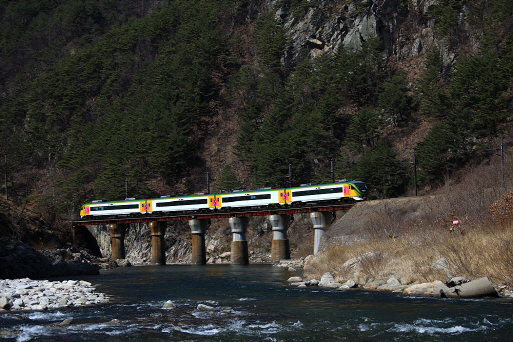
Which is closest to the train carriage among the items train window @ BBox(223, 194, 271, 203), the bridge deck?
the bridge deck

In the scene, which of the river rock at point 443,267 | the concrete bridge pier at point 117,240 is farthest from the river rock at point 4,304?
the concrete bridge pier at point 117,240

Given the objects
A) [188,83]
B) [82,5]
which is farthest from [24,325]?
[82,5]

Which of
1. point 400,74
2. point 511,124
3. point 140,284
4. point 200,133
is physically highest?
point 400,74

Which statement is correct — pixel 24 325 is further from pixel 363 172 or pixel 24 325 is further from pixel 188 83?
pixel 188 83

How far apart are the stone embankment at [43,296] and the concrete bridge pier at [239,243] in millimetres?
33853

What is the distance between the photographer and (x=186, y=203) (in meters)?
62.1

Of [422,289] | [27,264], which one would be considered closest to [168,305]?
[422,289]

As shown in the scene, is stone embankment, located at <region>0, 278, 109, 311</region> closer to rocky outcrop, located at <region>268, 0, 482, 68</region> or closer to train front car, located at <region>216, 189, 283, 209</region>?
train front car, located at <region>216, 189, 283, 209</region>

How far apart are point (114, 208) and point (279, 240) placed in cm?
2367

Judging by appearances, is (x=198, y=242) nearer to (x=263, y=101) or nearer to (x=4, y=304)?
(x=263, y=101)

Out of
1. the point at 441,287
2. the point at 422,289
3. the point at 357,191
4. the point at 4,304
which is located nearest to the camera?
the point at 4,304

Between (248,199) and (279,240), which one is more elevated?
(248,199)

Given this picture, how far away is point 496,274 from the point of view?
19.8 metres

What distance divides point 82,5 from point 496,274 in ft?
537
